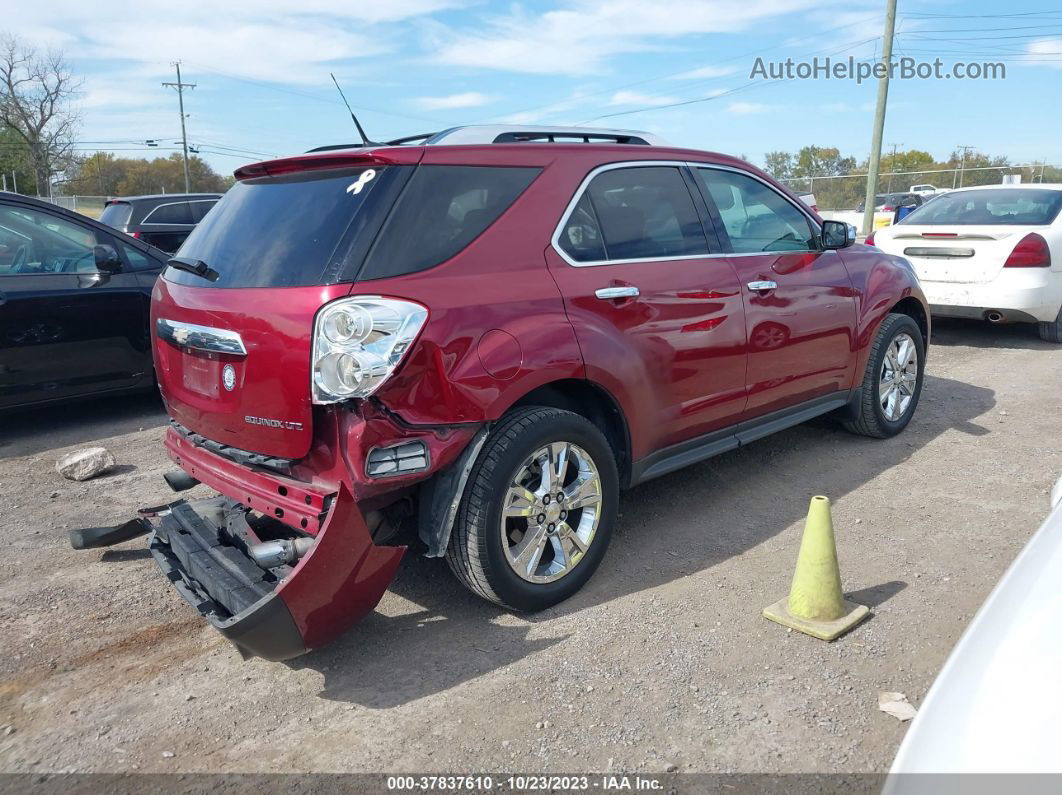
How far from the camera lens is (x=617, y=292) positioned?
3.60m

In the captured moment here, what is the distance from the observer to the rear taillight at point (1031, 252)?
26.2 ft

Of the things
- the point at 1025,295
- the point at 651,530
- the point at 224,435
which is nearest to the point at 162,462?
the point at 224,435

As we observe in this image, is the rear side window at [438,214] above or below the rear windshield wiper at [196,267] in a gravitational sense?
above

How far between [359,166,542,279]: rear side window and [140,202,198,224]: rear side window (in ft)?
32.7

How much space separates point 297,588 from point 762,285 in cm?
280

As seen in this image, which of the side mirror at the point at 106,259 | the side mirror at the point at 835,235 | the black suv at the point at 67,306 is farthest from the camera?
the side mirror at the point at 106,259

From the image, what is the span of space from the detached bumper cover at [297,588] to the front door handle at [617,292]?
1356 mm

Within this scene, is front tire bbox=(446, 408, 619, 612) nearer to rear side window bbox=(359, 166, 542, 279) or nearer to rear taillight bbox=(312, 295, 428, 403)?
rear taillight bbox=(312, 295, 428, 403)

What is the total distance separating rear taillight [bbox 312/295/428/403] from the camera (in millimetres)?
2859

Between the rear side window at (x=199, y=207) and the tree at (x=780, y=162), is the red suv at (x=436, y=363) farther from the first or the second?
the tree at (x=780, y=162)

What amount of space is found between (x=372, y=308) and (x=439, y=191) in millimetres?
597

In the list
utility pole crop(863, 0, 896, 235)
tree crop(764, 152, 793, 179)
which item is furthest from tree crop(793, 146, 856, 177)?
utility pole crop(863, 0, 896, 235)

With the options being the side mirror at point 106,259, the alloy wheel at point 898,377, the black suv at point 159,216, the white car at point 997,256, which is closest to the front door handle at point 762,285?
the alloy wheel at point 898,377

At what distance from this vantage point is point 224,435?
3266 mm
